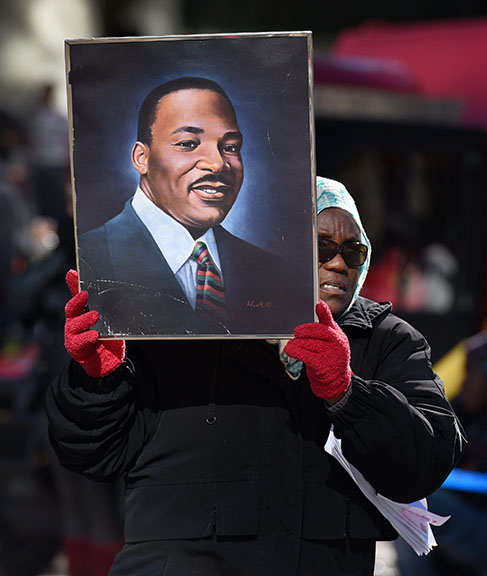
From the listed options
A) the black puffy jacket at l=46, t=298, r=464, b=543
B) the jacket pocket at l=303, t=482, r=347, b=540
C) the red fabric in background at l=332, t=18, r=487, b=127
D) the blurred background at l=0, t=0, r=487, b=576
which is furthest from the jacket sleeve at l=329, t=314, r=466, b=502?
the red fabric in background at l=332, t=18, r=487, b=127

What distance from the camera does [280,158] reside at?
7.04 ft

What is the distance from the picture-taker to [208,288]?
2180 millimetres

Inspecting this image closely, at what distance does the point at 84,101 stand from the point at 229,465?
0.80 m

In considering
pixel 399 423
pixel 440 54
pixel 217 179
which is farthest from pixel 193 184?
pixel 440 54

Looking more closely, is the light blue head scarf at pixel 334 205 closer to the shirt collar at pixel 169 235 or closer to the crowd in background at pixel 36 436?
the shirt collar at pixel 169 235

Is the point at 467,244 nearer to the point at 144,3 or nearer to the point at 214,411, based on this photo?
the point at 214,411

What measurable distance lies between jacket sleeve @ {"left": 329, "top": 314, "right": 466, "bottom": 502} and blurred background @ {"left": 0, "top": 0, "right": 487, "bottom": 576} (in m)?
2.14

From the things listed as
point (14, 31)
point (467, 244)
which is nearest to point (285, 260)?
point (467, 244)

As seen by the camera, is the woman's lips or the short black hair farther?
the woman's lips

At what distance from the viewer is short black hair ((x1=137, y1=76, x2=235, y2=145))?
7.09 ft

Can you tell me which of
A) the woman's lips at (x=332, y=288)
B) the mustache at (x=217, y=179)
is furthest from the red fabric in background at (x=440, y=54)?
the mustache at (x=217, y=179)

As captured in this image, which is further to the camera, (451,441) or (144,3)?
(144,3)

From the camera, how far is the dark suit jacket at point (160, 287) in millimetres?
2154

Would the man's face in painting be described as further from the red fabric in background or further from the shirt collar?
the red fabric in background
